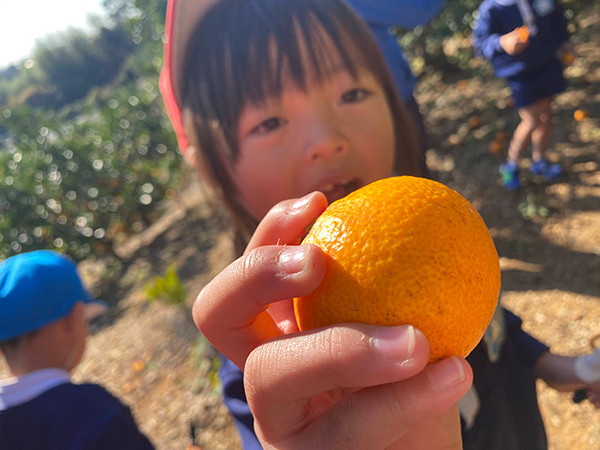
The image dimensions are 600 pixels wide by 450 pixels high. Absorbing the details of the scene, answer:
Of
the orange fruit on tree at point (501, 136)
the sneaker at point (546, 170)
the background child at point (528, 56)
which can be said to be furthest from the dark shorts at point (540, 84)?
the orange fruit on tree at point (501, 136)

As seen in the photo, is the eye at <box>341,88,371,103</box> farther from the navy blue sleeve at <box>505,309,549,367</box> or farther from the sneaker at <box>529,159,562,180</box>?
the sneaker at <box>529,159,562,180</box>

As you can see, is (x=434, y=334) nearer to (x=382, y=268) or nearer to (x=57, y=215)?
(x=382, y=268)

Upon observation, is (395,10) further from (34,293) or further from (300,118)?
(34,293)

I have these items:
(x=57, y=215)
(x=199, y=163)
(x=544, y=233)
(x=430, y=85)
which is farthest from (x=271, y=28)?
(x=430, y=85)

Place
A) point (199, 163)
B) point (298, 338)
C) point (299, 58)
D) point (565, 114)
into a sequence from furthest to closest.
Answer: point (565, 114) → point (199, 163) → point (299, 58) → point (298, 338)

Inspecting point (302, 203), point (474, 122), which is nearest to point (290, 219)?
point (302, 203)
